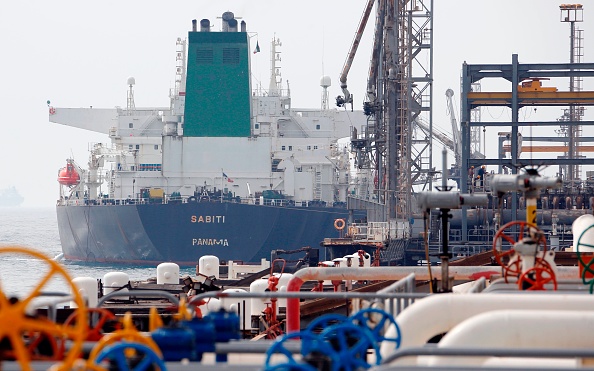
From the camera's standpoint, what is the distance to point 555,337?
24.7 ft

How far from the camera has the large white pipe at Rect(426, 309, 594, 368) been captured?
24.1ft

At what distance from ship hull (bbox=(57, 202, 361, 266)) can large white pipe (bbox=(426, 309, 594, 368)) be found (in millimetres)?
55747

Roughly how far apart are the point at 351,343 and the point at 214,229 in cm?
5684

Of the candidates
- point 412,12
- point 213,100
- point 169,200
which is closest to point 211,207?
point 169,200

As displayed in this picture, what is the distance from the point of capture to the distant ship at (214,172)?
64.3m

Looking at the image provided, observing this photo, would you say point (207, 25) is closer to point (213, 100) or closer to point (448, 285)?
point (213, 100)

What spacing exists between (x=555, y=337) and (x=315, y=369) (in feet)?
6.88

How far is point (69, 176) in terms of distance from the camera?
75875mm

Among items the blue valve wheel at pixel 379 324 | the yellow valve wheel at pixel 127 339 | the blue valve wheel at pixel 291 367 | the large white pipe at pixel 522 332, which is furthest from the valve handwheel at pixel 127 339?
the large white pipe at pixel 522 332

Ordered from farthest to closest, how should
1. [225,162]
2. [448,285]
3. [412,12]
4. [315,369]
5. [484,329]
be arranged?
1. [225,162]
2. [412,12]
3. [448,285]
4. [484,329]
5. [315,369]

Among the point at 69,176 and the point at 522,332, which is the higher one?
the point at 69,176

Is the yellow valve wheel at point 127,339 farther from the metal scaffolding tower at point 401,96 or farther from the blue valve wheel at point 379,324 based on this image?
the metal scaffolding tower at point 401,96

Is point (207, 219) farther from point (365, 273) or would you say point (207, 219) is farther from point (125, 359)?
point (125, 359)

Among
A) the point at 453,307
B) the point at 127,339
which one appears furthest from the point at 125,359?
the point at 453,307
